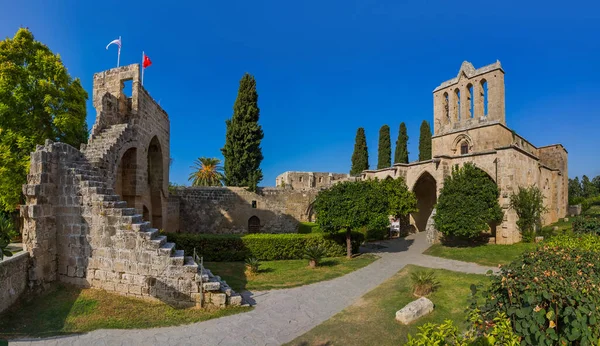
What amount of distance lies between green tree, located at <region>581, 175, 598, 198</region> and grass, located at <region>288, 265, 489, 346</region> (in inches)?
2378

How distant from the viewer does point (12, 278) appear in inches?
257

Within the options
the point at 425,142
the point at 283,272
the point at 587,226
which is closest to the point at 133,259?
the point at 283,272

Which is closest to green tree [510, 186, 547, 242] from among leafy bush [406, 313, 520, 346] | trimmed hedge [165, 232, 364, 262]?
trimmed hedge [165, 232, 364, 262]

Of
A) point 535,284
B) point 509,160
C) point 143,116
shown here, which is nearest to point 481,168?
point 509,160

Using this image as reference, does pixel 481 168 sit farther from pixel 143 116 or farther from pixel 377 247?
pixel 143 116

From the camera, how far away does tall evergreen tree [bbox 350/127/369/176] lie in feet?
117

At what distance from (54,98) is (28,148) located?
2720mm

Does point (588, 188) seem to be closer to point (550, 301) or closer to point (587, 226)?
point (587, 226)

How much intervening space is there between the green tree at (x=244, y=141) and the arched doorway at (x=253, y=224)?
8.15 ft

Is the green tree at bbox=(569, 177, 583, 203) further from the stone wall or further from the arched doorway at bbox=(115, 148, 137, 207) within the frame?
the arched doorway at bbox=(115, 148, 137, 207)

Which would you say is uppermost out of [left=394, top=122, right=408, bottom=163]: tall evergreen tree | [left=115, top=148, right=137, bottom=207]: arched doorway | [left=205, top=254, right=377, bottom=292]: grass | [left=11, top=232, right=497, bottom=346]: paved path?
[left=394, top=122, right=408, bottom=163]: tall evergreen tree

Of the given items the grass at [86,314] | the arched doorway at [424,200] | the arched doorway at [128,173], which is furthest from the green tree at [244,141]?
the grass at [86,314]

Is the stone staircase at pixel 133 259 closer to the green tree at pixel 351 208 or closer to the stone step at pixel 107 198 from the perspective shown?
the stone step at pixel 107 198

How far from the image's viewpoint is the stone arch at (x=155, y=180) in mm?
16016
